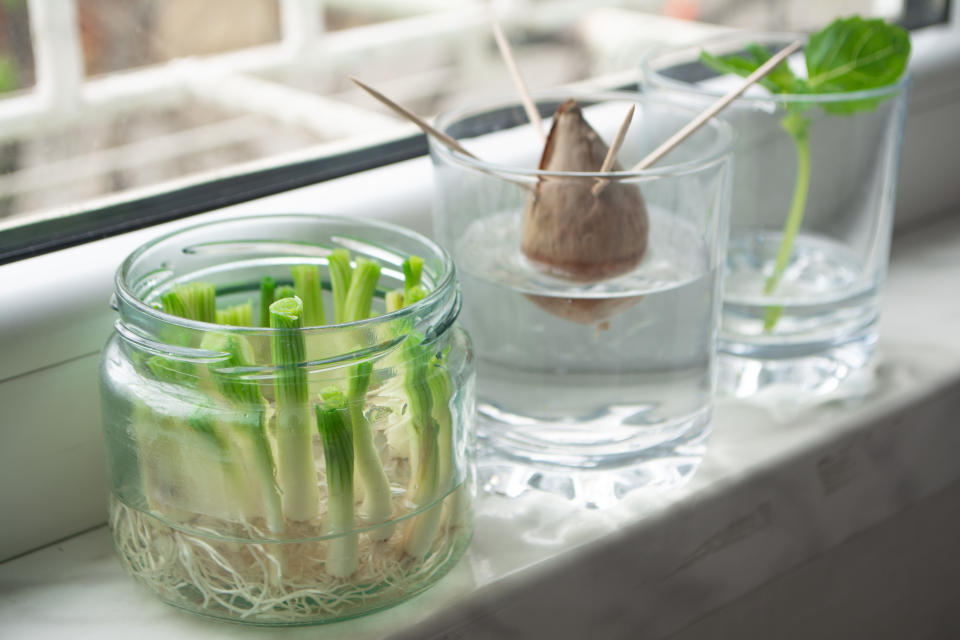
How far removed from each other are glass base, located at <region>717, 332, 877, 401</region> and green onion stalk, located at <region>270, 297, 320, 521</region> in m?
0.28

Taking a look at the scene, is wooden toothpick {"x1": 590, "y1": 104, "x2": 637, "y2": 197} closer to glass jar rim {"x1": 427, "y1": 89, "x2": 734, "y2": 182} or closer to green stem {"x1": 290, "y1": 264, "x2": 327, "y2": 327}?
glass jar rim {"x1": 427, "y1": 89, "x2": 734, "y2": 182}

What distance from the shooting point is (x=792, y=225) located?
59cm

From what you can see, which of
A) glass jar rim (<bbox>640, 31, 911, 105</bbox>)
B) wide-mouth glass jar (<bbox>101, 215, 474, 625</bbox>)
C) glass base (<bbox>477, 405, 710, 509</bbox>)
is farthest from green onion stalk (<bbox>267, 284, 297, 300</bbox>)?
glass jar rim (<bbox>640, 31, 911, 105</bbox>)

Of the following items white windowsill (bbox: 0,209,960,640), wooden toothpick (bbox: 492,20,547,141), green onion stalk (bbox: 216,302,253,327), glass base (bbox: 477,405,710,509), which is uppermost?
wooden toothpick (bbox: 492,20,547,141)

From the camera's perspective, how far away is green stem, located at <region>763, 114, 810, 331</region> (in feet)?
1.90

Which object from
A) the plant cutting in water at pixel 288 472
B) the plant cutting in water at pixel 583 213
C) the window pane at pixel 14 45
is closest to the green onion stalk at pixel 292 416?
the plant cutting in water at pixel 288 472

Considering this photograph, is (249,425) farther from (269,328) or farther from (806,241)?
(806,241)

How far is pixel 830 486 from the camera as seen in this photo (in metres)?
0.55

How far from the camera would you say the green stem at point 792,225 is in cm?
58

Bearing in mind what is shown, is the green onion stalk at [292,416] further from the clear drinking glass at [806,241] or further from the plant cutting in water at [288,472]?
the clear drinking glass at [806,241]

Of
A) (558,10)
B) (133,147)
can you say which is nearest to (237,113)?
(133,147)

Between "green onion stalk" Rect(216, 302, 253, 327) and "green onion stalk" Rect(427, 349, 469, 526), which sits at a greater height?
"green onion stalk" Rect(216, 302, 253, 327)

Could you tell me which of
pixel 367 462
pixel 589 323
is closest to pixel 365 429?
pixel 367 462

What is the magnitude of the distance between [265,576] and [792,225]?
0.35 meters
